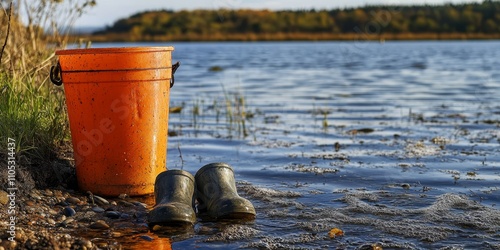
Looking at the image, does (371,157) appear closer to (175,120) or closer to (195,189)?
(195,189)

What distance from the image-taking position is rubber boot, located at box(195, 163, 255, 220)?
431 centimetres

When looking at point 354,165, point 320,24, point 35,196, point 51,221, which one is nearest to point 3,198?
point 35,196

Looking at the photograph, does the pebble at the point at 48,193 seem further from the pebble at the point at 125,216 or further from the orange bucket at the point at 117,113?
the pebble at the point at 125,216

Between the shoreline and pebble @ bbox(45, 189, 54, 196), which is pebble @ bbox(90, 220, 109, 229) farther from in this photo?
the shoreline

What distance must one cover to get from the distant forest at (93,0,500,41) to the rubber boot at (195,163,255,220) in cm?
4243

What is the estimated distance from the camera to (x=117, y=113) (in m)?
4.79

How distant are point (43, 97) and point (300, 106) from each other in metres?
6.47

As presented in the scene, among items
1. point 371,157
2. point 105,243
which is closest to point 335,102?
point 371,157

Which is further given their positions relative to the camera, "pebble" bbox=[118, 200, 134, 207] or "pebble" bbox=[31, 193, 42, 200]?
"pebble" bbox=[118, 200, 134, 207]

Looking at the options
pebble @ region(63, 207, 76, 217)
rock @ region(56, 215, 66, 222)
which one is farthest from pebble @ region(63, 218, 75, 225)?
pebble @ region(63, 207, 76, 217)

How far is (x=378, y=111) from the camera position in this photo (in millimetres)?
10625

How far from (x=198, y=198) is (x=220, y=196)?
1.14 feet

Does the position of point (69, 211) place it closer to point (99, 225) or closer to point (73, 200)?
point (73, 200)

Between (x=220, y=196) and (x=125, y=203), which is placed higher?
(x=220, y=196)
